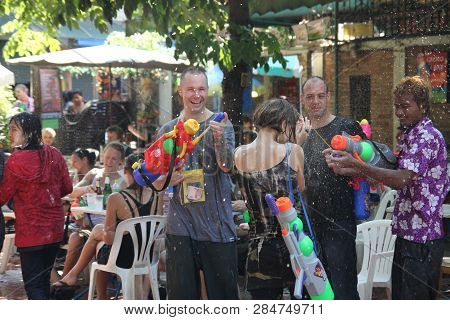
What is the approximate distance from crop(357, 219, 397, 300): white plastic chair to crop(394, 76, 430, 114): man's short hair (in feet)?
2.54

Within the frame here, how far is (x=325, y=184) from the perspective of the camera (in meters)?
3.73

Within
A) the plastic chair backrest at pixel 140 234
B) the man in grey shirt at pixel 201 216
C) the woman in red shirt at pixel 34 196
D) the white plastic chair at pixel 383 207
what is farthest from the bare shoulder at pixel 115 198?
the white plastic chair at pixel 383 207

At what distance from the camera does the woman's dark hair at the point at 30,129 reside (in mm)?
4219

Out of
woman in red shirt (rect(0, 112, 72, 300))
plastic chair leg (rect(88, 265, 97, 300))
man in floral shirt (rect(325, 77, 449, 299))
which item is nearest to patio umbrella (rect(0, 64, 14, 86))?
woman in red shirt (rect(0, 112, 72, 300))

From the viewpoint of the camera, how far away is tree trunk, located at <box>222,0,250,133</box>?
425 centimetres

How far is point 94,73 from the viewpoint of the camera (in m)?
4.91

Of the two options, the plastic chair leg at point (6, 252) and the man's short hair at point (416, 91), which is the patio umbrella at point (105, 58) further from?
the man's short hair at point (416, 91)

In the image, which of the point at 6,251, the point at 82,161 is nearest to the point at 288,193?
the point at 82,161

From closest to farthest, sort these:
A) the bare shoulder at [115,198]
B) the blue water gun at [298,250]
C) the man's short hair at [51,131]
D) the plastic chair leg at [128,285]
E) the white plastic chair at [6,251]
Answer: the blue water gun at [298,250]
the plastic chair leg at [128,285]
the bare shoulder at [115,198]
the man's short hair at [51,131]
the white plastic chair at [6,251]

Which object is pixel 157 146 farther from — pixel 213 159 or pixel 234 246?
pixel 234 246

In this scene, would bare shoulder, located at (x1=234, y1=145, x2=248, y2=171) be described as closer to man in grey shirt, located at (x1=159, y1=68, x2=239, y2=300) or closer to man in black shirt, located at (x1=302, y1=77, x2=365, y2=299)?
man in grey shirt, located at (x1=159, y1=68, x2=239, y2=300)

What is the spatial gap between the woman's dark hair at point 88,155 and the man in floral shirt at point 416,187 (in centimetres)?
204
